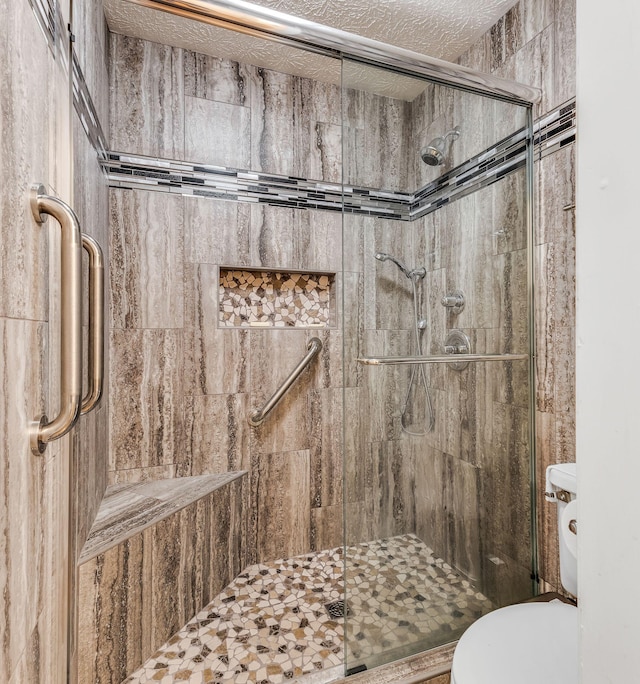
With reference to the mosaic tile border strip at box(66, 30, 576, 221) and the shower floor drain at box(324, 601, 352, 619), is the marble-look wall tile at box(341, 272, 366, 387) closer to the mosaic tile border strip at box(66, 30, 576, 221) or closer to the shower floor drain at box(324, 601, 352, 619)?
the mosaic tile border strip at box(66, 30, 576, 221)

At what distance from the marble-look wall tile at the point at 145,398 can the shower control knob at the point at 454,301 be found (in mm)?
1270

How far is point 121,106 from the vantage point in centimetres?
189

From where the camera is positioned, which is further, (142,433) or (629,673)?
(142,433)

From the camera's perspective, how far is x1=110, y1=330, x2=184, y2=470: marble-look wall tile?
A: 190 cm

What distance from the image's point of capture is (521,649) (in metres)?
0.96

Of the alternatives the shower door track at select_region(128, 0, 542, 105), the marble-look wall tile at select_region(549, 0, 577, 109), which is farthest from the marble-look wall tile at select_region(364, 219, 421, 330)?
the marble-look wall tile at select_region(549, 0, 577, 109)

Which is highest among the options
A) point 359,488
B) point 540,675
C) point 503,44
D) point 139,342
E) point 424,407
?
point 503,44

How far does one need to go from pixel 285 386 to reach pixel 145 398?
2.23 ft

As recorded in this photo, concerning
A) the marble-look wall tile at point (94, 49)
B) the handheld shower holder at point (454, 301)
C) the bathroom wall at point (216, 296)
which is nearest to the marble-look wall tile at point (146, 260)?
the bathroom wall at point (216, 296)

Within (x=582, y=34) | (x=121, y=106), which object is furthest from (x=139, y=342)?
(x=582, y=34)

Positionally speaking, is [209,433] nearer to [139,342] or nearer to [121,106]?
[139,342]

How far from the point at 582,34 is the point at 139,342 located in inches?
77.2

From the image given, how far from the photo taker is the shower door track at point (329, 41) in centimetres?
108

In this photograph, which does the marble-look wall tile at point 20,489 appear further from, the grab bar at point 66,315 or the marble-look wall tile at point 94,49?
the marble-look wall tile at point 94,49
